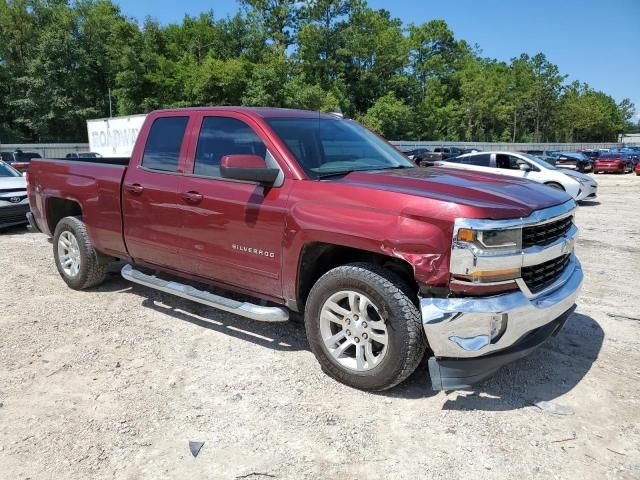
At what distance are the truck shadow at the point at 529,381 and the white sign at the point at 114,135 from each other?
62.7 feet

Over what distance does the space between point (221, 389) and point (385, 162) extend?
2.23 meters

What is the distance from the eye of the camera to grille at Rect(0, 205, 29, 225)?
940cm

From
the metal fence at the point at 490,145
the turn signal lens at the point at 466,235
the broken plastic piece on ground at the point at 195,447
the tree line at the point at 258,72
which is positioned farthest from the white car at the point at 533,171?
the tree line at the point at 258,72

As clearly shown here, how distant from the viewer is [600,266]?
7.19 meters

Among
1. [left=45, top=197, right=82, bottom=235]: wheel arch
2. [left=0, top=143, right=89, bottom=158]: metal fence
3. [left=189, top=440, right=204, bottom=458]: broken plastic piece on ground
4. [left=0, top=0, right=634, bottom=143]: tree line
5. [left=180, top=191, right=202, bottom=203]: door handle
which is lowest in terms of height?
[left=189, top=440, right=204, bottom=458]: broken plastic piece on ground

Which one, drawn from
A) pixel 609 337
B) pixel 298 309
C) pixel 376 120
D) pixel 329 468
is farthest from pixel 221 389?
pixel 376 120

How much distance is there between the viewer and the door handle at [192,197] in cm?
418

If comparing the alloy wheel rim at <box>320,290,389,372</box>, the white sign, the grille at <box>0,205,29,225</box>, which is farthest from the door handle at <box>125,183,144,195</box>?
the white sign

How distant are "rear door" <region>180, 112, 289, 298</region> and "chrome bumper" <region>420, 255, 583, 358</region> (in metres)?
1.25

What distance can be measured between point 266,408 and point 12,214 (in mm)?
8286

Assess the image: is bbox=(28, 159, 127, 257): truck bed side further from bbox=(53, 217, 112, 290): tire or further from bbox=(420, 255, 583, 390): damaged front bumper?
bbox=(420, 255, 583, 390): damaged front bumper

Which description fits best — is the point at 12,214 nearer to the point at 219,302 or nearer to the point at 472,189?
the point at 219,302

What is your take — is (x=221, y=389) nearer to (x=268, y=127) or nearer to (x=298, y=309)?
(x=298, y=309)

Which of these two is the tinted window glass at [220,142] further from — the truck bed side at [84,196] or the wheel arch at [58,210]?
the wheel arch at [58,210]
